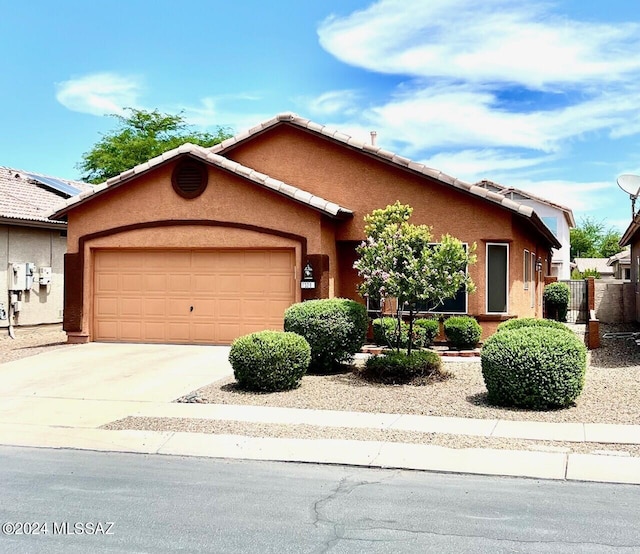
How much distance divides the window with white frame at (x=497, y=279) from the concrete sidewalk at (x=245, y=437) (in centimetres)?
709

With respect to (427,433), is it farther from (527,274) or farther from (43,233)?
(43,233)

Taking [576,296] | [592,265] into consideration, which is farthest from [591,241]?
[576,296]

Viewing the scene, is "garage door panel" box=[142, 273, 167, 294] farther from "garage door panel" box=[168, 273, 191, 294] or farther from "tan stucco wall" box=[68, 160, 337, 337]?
"tan stucco wall" box=[68, 160, 337, 337]

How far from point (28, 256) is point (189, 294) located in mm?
6550

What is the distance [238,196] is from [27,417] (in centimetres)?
832

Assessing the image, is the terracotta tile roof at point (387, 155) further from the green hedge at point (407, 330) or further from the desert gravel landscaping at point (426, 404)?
the desert gravel landscaping at point (426, 404)

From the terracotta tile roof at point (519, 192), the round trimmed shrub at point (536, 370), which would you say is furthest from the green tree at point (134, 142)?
the round trimmed shrub at point (536, 370)

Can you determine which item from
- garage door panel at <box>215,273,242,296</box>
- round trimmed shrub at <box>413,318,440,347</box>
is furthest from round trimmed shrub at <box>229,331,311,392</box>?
garage door panel at <box>215,273,242,296</box>

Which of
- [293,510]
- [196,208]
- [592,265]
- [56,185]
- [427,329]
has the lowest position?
[293,510]

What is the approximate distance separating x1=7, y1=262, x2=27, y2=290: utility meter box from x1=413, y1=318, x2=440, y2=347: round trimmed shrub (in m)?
11.5

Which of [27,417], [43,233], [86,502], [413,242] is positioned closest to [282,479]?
[86,502]

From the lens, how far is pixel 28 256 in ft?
70.1

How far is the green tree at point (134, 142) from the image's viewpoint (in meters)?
46.5

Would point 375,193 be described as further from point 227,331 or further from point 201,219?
point 227,331
